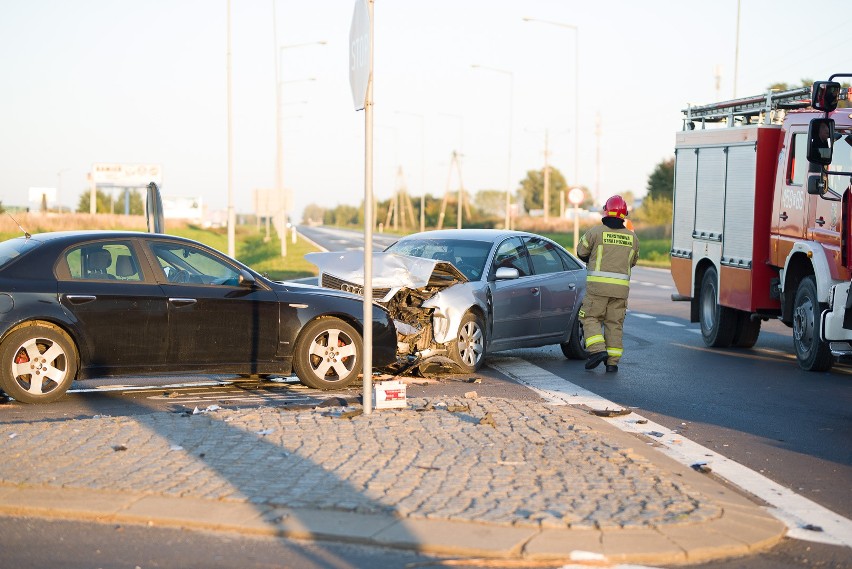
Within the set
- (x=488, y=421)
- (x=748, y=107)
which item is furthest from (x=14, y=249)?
(x=748, y=107)

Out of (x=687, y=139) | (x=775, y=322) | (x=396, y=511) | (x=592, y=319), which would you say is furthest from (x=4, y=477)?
(x=775, y=322)

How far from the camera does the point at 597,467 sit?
7477 millimetres

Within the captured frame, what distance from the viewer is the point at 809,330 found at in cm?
1409

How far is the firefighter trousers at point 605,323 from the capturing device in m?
13.4

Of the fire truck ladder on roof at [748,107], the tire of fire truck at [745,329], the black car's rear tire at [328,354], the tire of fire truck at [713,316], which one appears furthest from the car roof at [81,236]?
the tire of fire truck at [745,329]

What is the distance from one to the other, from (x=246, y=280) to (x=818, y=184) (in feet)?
19.2

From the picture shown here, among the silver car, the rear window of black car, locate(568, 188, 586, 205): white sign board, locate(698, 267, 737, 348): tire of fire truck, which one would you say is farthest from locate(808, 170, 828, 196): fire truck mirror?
locate(568, 188, 586, 205): white sign board

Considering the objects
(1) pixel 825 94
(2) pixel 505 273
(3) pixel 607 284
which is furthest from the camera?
(3) pixel 607 284

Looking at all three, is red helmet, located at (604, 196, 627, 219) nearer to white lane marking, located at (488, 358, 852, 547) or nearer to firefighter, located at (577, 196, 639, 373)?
firefighter, located at (577, 196, 639, 373)

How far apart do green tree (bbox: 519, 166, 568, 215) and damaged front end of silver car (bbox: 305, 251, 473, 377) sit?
137m

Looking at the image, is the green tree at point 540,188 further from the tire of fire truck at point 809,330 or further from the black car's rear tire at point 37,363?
the black car's rear tire at point 37,363

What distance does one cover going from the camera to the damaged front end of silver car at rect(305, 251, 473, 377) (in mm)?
12562

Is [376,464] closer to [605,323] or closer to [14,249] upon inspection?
[14,249]

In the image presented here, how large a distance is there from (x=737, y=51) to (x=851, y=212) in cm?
3357
